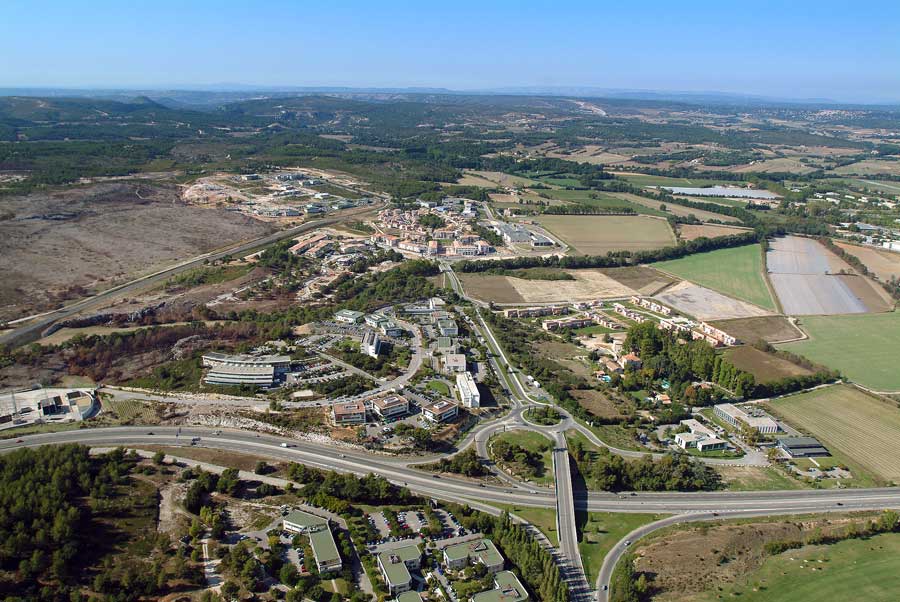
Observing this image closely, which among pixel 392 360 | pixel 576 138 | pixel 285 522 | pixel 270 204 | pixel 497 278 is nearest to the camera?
pixel 285 522

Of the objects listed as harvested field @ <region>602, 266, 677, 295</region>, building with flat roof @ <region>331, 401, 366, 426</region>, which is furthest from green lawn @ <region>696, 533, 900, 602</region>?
harvested field @ <region>602, 266, 677, 295</region>

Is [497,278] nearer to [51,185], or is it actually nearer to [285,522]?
[285,522]

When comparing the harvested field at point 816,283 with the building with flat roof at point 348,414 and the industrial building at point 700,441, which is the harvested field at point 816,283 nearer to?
the industrial building at point 700,441

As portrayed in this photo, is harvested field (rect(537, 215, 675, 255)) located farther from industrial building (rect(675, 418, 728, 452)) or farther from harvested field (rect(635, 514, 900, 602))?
harvested field (rect(635, 514, 900, 602))

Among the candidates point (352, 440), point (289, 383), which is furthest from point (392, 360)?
point (352, 440)

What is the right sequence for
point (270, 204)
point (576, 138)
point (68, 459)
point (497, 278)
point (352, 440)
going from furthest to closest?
1. point (576, 138)
2. point (270, 204)
3. point (497, 278)
4. point (352, 440)
5. point (68, 459)

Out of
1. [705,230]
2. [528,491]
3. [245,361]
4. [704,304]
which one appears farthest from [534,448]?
[705,230]
